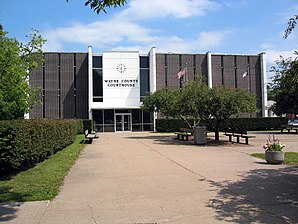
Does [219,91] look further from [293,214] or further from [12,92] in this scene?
[293,214]

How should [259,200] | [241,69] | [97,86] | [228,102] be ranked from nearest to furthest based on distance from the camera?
[259,200]
[228,102]
[97,86]
[241,69]

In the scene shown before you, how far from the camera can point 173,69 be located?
1801 inches

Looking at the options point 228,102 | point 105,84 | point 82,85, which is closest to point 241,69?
point 105,84

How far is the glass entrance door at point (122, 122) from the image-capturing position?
42878 mm

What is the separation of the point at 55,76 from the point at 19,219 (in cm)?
4087

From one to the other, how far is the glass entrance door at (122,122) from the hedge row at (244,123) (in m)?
5.72

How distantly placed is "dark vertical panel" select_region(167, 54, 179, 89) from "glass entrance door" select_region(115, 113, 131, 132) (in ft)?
26.1

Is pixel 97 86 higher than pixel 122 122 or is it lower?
higher

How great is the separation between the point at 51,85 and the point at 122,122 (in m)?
11.1

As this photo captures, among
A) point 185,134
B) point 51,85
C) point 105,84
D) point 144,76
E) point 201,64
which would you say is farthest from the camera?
point 201,64

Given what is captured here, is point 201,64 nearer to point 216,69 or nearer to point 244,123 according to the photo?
point 216,69

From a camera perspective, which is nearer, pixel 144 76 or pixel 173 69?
pixel 144 76

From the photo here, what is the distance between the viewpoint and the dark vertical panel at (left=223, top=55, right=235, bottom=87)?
4725 cm

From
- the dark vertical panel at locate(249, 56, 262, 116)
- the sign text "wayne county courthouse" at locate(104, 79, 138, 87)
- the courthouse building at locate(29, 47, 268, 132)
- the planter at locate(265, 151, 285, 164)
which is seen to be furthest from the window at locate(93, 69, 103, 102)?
the planter at locate(265, 151, 285, 164)
